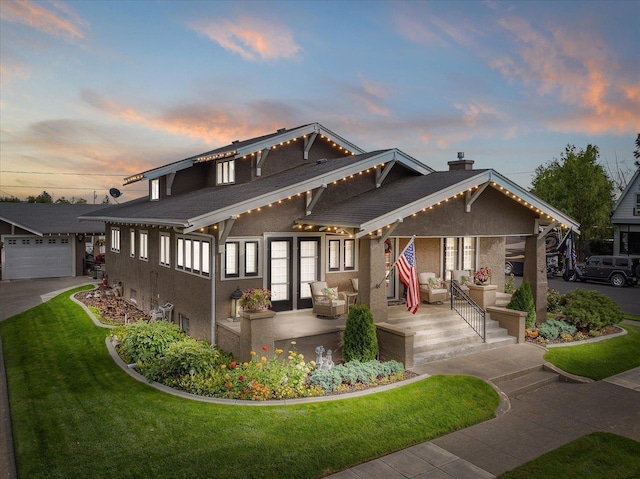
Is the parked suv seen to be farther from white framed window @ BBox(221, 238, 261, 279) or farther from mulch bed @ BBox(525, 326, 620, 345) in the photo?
white framed window @ BBox(221, 238, 261, 279)

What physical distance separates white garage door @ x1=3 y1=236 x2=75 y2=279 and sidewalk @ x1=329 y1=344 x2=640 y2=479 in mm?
26128

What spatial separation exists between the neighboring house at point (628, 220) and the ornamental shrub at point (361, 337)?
36.0 metres

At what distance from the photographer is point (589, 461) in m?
7.47

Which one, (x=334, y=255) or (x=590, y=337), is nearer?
(x=590, y=337)

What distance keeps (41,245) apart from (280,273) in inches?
867

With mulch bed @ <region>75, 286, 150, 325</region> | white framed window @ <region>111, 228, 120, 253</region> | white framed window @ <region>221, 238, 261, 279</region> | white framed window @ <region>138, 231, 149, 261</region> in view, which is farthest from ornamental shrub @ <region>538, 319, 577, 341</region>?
white framed window @ <region>111, 228, 120, 253</region>

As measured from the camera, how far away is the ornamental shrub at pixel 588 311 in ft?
50.0

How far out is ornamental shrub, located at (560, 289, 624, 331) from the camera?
50.0ft

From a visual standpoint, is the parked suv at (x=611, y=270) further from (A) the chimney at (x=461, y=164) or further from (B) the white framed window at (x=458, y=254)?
(A) the chimney at (x=461, y=164)

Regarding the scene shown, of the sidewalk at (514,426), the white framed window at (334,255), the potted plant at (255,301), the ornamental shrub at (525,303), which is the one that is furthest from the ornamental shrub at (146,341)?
the ornamental shrub at (525,303)

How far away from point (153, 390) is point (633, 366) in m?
12.8

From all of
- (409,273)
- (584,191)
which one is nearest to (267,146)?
(409,273)

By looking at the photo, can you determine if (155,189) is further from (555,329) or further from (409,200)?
(555,329)

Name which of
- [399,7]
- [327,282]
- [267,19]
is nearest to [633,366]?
[327,282]
